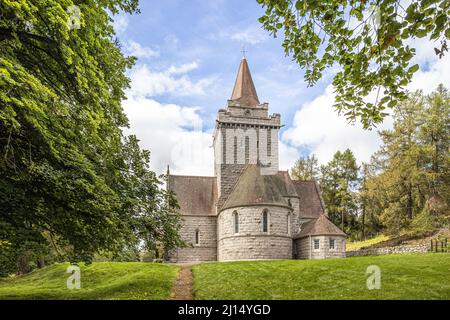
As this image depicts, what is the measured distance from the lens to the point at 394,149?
42.2 meters

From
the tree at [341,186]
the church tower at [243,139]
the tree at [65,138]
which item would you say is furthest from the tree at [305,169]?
the tree at [65,138]

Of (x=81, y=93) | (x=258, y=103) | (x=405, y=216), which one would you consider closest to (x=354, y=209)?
(x=405, y=216)

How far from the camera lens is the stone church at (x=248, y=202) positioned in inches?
1283

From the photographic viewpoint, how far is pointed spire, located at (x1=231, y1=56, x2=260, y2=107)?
136ft

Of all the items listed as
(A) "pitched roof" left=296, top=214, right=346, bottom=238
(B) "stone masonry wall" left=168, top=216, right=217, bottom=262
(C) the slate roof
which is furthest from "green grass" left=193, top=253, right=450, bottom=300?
(B) "stone masonry wall" left=168, top=216, right=217, bottom=262

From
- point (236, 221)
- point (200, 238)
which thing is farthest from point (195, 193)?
point (236, 221)

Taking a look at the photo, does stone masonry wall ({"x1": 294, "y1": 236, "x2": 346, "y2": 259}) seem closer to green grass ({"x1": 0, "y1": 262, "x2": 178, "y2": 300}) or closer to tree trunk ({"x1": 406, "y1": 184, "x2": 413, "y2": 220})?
tree trunk ({"x1": 406, "y1": 184, "x2": 413, "y2": 220})

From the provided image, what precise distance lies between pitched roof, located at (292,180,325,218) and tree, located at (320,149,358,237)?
768 inches

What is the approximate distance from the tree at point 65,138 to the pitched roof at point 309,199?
27.7 meters

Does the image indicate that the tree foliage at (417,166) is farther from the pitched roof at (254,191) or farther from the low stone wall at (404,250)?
the pitched roof at (254,191)
